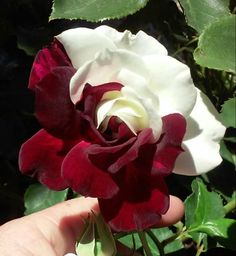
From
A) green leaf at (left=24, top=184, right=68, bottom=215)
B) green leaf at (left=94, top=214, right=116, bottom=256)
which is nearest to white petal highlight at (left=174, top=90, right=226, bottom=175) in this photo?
green leaf at (left=94, top=214, right=116, bottom=256)

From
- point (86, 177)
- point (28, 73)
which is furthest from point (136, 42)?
point (28, 73)

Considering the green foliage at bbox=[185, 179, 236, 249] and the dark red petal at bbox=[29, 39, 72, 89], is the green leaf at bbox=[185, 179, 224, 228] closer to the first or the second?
the green foliage at bbox=[185, 179, 236, 249]

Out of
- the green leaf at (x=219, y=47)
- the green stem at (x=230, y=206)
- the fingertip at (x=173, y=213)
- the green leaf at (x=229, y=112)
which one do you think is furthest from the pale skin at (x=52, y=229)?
the green leaf at (x=219, y=47)

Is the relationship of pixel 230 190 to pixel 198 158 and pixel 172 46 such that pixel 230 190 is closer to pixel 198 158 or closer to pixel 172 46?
pixel 172 46

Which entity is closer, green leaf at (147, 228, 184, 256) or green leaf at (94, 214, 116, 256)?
green leaf at (94, 214, 116, 256)

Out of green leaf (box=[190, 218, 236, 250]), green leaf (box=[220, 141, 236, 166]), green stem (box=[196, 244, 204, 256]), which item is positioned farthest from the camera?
green leaf (box=[220, 141, 236, 166])
